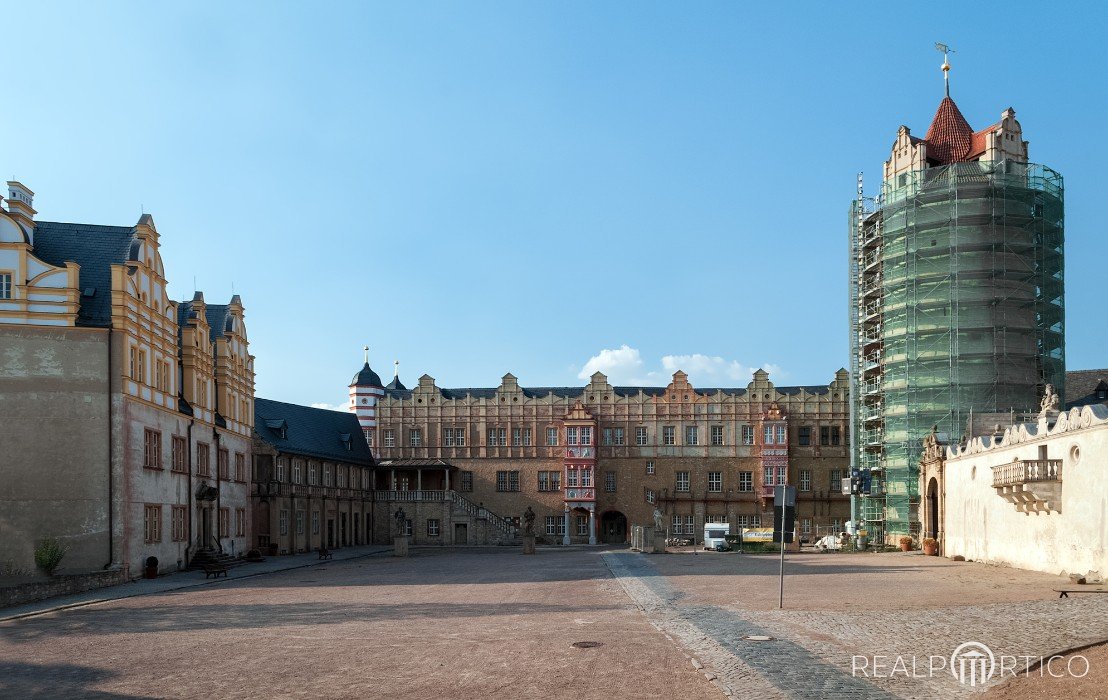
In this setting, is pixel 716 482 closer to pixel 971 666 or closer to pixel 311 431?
pixel 311 431

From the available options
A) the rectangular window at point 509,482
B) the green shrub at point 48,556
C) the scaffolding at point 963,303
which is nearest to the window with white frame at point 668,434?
the rectangular window at point 509,482

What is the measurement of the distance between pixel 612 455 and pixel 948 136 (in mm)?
33252

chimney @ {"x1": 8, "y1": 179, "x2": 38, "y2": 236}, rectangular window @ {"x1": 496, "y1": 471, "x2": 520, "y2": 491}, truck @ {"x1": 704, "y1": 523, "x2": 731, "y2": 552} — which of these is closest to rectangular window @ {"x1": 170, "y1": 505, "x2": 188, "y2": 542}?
chimney @ {"x1": 8, "y1": 179, "x2": 38, "y2": 236}

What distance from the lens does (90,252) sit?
3903cm

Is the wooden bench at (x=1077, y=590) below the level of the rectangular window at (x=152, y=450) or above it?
below

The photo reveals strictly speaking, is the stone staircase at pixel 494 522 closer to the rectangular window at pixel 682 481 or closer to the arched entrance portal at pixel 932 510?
the rectangular window at pixel 682 481

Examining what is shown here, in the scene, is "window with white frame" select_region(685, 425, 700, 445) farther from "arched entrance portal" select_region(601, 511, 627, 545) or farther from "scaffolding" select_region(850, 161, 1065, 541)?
"scaffolding" select_region(850, 161, 1065, 541)

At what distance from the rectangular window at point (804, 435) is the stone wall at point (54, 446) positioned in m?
54.0

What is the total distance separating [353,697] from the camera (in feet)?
44.3

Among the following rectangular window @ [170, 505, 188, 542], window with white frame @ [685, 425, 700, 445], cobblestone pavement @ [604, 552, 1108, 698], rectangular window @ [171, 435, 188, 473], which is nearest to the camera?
cobblestone pavement @ [604, 552, 1108, 698]

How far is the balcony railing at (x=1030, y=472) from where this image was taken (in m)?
32.1

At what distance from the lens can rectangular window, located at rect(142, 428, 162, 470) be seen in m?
38.0

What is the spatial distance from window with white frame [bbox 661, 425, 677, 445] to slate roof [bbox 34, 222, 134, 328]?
1836 inches

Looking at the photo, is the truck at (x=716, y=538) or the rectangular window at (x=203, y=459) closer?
the rectangular window at (x=203, y=459)
